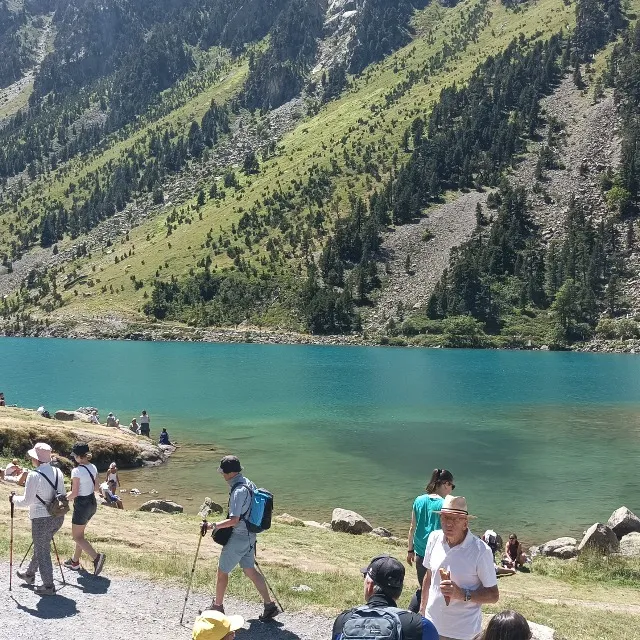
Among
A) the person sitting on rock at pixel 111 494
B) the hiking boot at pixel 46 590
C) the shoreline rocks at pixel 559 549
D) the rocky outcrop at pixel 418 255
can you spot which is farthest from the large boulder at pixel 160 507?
the rocky outcrop at pixel 418 255

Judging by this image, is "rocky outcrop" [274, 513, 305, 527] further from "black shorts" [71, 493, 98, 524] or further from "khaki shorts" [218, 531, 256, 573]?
"khaki shorts" [218, 531, 256, 573]

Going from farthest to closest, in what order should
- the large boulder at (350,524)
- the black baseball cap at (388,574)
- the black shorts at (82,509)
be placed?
the large boulder at (350,524) < the black shorts at (82,509) < the black baseball cap at (388,574)

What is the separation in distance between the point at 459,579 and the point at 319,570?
956 cm

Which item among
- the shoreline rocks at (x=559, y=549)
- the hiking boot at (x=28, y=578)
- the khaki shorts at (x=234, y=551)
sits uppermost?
the khaki shorts at (x=234, y=551)

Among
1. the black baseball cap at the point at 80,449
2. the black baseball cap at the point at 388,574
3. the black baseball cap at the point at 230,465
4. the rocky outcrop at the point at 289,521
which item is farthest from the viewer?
the rocky outcrop at the point at 289,521

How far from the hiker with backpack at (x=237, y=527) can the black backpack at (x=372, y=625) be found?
5.80 metres

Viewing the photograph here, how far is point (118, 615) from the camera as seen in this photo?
12297 millimetres

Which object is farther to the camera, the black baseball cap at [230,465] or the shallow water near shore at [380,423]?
the shallow water near shore at [380,423]

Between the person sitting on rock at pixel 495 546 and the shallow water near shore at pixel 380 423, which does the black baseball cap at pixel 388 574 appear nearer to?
the person sitting on rock at pixel 495 546

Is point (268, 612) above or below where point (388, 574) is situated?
below

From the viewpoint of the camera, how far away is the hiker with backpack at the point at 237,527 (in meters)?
11.6

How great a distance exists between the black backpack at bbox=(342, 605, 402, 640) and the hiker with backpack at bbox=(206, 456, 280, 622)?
5796 millimetres

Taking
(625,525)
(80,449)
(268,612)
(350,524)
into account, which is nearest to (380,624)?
(268,612)

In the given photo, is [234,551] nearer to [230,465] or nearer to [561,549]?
[230,465]
